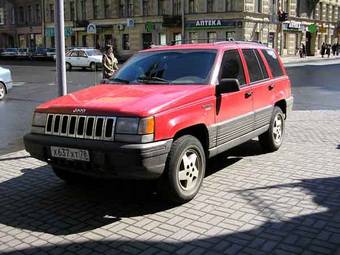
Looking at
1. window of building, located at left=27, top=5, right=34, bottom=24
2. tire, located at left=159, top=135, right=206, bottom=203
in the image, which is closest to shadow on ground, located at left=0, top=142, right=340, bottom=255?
tire, located at left=159, top=135, right=206, bottom=203

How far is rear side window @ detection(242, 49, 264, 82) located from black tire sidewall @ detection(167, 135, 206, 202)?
1.92 metres

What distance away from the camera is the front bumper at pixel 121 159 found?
4.68 metres

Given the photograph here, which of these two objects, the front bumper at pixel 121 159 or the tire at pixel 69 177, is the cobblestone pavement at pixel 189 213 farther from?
the front bumper at pixel 121 159

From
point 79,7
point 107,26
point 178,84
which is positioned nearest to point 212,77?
point 178,84

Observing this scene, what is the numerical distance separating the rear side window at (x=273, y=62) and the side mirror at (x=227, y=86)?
208 cm

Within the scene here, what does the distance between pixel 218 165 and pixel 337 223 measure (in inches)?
99.2

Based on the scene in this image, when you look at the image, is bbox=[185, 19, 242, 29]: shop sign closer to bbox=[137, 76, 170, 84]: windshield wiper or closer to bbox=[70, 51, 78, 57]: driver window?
bbox=[70, 51, 78, 57]: driver window

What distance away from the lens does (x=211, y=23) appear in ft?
152

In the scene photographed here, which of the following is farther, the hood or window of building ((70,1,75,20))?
window of building ((70,1,75,20))

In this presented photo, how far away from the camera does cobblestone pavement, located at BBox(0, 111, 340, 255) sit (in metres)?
4.31

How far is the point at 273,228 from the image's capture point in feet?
15.2

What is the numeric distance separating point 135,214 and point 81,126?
1.07 meters

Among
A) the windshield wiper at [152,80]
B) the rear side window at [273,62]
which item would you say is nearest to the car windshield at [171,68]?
the windshield wiper at [152,80]

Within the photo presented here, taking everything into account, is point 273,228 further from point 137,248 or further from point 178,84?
point 178,84
